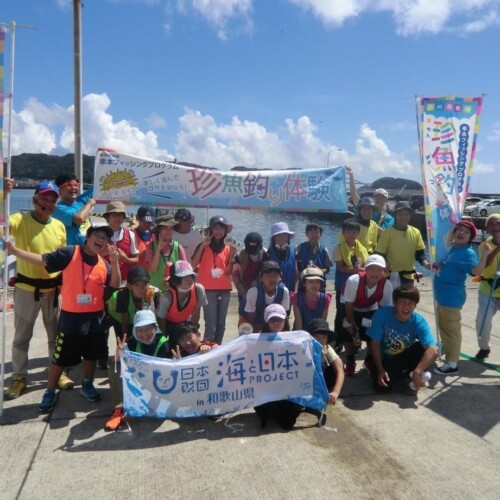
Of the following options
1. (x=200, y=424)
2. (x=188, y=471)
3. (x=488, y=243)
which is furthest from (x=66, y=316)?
(x=488, y=243)

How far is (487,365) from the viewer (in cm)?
521

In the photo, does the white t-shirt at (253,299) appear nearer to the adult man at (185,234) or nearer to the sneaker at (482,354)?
the adult man at (185,234)

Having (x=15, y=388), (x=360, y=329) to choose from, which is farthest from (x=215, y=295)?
(x=15, y=388)

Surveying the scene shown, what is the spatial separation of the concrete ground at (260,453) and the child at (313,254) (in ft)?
5.66

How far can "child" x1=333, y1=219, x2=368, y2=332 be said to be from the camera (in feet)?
17.6

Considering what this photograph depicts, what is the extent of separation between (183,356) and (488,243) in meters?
3.59

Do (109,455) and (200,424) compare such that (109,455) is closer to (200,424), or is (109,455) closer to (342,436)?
(200,424)

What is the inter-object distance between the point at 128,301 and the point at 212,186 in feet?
8.38

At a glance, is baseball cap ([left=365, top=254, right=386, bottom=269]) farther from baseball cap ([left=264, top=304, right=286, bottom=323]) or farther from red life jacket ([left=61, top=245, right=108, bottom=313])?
red life jacket ([left=61, top=245, right=108, bottom=313])

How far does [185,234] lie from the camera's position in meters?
5.77

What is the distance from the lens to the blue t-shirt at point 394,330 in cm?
446

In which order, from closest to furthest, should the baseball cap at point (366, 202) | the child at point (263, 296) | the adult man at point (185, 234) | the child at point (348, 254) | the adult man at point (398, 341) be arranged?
the adult man at point (398, 341) < the child at point (263, 296) < the child at point (348, 254) < the adult man at point (185, 234) < the baseball cap at point (366, 202)

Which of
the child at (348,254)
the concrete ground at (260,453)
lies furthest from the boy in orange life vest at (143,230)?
the child at (348,254)

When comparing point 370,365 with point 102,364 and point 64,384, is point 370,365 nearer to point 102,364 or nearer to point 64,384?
point 102,364
